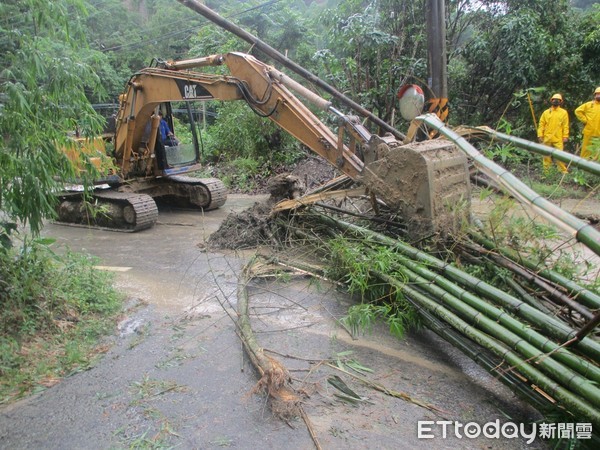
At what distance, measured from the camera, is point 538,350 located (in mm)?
2842

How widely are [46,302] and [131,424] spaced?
67.4 inches

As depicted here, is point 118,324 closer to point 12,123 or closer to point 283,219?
point 12,123

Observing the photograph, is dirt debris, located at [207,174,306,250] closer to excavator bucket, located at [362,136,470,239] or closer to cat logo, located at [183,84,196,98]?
excavator bucket, located at [362,136,470,239]

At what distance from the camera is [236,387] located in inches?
130

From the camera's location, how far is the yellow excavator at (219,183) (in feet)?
14.3

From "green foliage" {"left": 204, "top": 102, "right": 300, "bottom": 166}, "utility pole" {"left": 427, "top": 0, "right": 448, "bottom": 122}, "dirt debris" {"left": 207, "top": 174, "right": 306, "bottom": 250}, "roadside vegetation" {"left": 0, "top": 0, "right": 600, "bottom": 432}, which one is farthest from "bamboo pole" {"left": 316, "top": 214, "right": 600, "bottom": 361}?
"green foliage" {"left": 204, "top": 102, "right": 300, "bottom": 166}

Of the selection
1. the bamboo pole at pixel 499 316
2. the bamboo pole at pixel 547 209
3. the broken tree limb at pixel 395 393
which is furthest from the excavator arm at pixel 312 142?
the bamboo pole at pixel 547 209

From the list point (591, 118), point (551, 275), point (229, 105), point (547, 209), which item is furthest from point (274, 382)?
point (229, 105)

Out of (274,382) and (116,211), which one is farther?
(116,211)

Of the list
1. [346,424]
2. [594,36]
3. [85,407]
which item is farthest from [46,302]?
[594,36]

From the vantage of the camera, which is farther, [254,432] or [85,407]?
[85,407]
